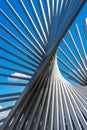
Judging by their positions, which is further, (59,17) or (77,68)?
(77,68)

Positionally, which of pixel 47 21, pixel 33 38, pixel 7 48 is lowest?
pixel 7 48

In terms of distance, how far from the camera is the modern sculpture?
61.4 ft

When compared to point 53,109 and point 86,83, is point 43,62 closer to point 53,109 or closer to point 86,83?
point 53,109

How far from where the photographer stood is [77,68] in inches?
965

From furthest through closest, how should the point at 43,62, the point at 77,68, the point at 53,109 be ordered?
1. the point at 77,68
2. the point at 53,109
3. the point at 43,62

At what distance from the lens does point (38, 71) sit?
730 inches

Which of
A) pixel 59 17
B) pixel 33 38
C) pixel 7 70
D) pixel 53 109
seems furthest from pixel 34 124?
pixel 59 17

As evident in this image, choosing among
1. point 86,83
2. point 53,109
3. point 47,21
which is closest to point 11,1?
point 47,21

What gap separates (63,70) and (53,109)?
18.6 ft

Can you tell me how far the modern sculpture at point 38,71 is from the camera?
18.7 metres

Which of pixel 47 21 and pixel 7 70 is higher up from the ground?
pixel 47 21

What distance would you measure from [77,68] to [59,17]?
7.10 metres

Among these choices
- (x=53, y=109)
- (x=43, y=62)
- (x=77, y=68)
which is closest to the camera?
(x=43, y=62)

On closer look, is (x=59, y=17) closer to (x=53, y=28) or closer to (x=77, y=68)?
(x=53, y=28)
